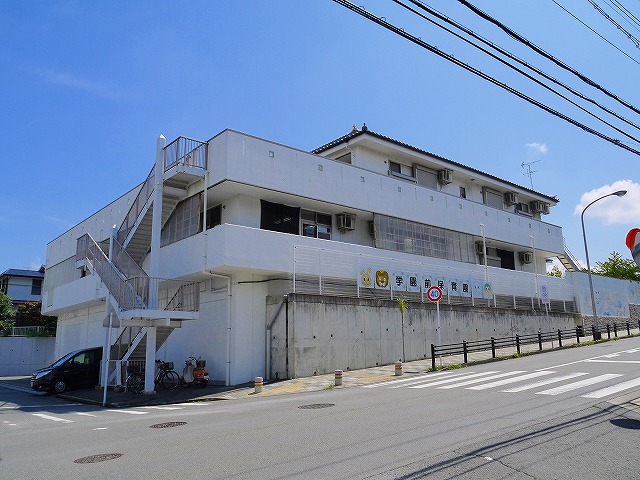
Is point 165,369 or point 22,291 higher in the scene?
point 22,291

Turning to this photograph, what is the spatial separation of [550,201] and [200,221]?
101 ft

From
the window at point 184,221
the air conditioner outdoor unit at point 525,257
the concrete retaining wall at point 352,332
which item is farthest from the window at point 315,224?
the air conditioner outdoor unit at point 525,257

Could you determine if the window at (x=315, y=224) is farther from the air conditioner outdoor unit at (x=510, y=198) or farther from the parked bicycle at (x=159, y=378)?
the air conditioner outdoor unit at (x=510, y=198)

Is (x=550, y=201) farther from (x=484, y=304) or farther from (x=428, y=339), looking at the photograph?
(x=428, y=339)

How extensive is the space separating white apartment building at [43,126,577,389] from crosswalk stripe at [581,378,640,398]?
10.5m

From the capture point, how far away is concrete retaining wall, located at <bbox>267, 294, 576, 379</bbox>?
18.9 metres

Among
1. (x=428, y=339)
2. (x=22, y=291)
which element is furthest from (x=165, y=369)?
(x=22, y=291)

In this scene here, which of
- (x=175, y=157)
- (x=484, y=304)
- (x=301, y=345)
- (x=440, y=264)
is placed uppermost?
(x=175, y=157)

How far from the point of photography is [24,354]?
36094 mm

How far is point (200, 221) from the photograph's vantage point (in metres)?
22.4

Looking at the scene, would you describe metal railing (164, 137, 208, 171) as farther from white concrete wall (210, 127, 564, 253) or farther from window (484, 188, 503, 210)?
→ window (484, 188, 503, 210)

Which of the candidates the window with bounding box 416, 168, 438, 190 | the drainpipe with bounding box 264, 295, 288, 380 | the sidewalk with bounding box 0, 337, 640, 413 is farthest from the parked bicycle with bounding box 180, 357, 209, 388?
the window with bounding box 416, 168, 438, 190

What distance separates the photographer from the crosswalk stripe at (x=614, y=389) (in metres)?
10.4

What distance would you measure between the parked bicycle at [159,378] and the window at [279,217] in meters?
7.03
